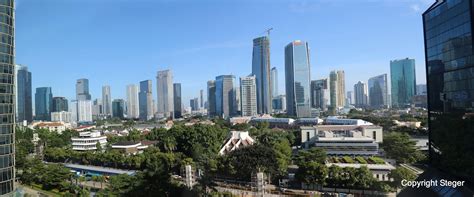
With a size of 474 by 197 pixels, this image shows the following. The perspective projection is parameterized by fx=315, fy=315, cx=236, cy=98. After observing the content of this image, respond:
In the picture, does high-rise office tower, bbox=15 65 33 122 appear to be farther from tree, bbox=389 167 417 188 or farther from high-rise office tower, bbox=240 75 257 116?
tree, bbox=389 167 417 188

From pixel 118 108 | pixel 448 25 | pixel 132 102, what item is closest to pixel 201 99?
pixel 132 102

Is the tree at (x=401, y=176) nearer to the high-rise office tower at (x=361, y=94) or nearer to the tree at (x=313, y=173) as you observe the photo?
the tree at (x=313, y=173)

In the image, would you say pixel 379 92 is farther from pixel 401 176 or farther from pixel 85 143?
pixel 401 176

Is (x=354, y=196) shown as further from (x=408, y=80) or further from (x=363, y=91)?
(x=363, y=91)

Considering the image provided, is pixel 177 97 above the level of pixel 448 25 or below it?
above

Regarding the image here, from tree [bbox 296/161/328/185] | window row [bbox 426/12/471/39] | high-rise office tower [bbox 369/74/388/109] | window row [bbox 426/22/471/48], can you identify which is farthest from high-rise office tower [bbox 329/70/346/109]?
window row [bbox 426/22/471/48]

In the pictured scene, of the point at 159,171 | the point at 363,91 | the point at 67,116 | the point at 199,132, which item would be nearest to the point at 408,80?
the point at 363,91
